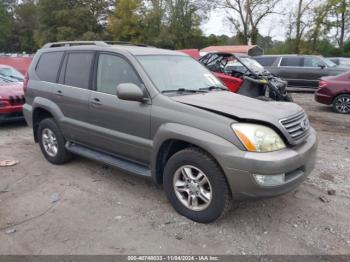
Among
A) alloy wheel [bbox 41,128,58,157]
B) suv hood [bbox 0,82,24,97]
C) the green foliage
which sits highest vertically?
the green foliage

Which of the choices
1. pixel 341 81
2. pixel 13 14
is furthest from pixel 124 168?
pixel 13 14

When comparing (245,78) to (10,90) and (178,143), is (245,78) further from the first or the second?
→ (10,90)

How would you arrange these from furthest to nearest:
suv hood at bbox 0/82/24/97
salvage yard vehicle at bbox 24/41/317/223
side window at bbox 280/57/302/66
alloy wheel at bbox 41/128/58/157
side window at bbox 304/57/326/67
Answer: side window at bbox 280/57/302/66, side window at bbox 304/57/326/67, suv hood at bbox 0/82/24/97, alloy wheel at bbox 41/128/58/157, salvage yard vehicle at bbox 24/41/317/223

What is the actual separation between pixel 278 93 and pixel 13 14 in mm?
69213

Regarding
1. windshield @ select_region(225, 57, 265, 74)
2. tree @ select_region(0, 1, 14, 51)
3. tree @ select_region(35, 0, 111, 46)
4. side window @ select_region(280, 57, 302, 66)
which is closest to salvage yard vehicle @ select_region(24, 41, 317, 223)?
windshield @ select_region(225, 57, 265, 74)

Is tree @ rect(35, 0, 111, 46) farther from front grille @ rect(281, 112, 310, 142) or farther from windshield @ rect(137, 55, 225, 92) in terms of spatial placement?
front grille @ rect(281, 112, 310, 142)

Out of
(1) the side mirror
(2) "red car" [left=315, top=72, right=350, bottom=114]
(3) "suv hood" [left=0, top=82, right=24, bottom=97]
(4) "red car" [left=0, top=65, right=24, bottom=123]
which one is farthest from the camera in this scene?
(2) "red car" [left=315, top=72, right=350, bottom=114]

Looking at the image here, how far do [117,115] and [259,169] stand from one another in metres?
1.87

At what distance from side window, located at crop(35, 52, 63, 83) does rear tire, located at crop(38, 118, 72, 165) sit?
668mm

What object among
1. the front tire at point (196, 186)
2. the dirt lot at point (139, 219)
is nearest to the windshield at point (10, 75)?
the dirt lot at point (139, 219)

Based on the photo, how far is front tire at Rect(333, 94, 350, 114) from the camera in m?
9.80

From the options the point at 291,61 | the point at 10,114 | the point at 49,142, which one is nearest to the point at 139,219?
the point at 49,142

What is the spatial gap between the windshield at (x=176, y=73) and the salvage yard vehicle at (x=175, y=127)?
0.05ft

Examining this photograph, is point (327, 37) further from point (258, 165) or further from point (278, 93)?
point (258, 165)
